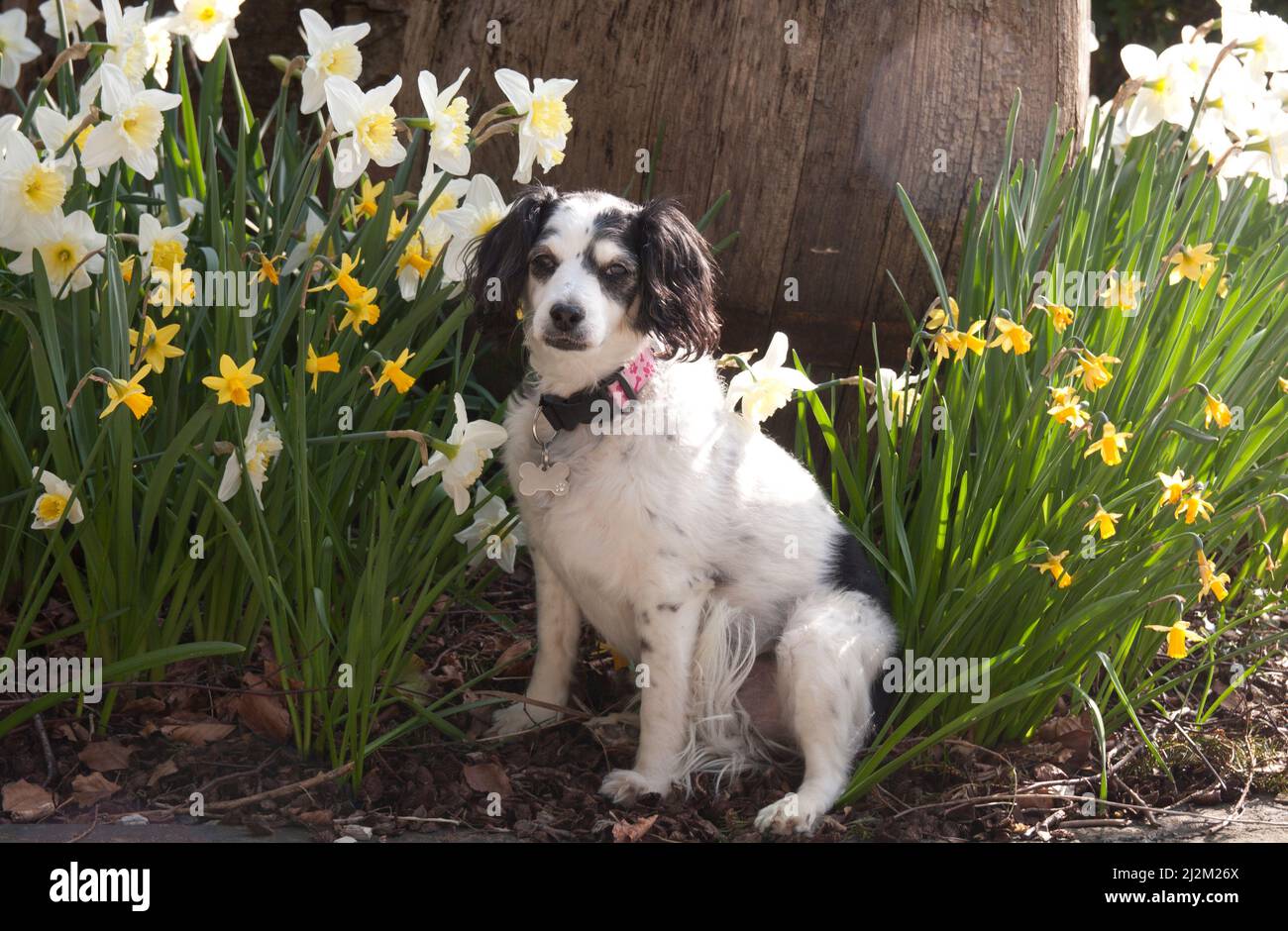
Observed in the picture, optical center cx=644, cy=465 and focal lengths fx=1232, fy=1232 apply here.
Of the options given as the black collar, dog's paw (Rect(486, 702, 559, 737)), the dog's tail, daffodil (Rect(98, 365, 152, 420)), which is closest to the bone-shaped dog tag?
the black collar

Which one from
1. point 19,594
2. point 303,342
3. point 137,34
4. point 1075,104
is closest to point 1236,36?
point 1075,104

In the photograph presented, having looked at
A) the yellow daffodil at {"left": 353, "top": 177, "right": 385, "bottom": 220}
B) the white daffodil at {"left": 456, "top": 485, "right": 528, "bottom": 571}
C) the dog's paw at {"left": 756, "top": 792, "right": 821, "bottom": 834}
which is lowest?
the dog's paw at {"left": 756, "top": 792, "right": 821, "bottom": 834}

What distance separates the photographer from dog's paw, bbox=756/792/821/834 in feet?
8.86

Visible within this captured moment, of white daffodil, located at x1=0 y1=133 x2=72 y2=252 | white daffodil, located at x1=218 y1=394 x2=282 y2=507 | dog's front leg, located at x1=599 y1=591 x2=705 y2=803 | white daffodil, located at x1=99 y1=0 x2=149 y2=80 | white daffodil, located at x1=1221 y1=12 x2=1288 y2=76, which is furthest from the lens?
dog's front leg, located at x1=599 y1=591 x2=705 y2=803

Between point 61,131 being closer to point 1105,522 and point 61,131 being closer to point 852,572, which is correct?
point 852,572

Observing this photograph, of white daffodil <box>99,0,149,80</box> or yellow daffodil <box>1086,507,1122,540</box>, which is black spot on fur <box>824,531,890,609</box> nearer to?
yellow daffodil <box>1086,507,1122,540</box>

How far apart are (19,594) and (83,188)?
1096 mm

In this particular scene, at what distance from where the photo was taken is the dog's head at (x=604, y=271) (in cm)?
279

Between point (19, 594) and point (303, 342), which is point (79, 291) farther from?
point (19, 594)

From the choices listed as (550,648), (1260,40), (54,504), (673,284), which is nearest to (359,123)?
(673,284)

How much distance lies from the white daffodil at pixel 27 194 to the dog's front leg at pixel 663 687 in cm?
151

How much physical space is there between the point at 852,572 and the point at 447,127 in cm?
141

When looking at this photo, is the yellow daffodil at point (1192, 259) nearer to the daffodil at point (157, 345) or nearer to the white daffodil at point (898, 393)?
the white daffodil at point (898, 393)

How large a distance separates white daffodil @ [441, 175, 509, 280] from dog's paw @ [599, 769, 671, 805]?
122 centimetres
